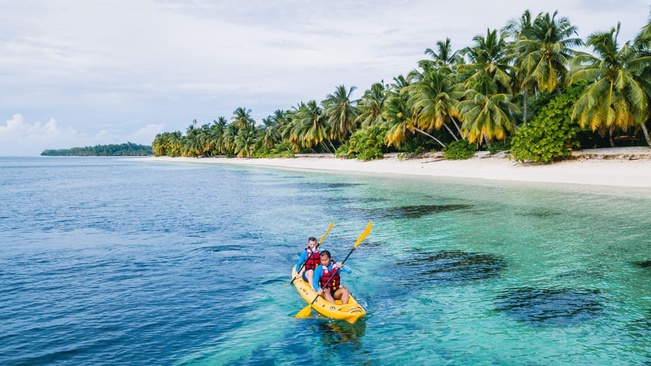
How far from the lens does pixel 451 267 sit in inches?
563

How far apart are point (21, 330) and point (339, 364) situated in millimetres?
6936

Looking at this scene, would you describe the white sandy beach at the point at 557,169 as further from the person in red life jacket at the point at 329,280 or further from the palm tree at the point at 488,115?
the person in red life jacket at the point at 329,280

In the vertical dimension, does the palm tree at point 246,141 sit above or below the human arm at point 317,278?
above

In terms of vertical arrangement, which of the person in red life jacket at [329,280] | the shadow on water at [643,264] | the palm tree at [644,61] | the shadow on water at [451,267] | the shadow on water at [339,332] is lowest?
the shadow on water at [339,332]

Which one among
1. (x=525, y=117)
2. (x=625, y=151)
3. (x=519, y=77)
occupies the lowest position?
(x=625, y=151)

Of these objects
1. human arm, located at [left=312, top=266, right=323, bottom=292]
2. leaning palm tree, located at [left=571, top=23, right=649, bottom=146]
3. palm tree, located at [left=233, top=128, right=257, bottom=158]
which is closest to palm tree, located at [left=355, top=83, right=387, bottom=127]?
leaning palm tree, located at [left=571, top=23, right=649, bottom=146]

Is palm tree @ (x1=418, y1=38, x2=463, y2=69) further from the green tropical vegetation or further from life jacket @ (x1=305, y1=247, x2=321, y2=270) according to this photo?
life jacket @ (x1=305, y1=247, x2=321, y2=270)

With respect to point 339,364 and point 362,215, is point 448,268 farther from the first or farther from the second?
point 362,215

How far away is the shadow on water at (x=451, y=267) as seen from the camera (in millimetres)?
13047

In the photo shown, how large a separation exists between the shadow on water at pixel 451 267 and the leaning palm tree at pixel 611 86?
81.2 ft

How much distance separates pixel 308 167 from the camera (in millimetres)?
73688

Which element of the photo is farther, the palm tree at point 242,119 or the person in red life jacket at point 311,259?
the palm tree at point 242,119

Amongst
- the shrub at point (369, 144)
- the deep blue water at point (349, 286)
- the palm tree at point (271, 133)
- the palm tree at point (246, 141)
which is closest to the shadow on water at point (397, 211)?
the deep blue water at point (349, 286)

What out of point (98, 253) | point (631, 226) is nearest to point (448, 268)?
point (631, 226)
